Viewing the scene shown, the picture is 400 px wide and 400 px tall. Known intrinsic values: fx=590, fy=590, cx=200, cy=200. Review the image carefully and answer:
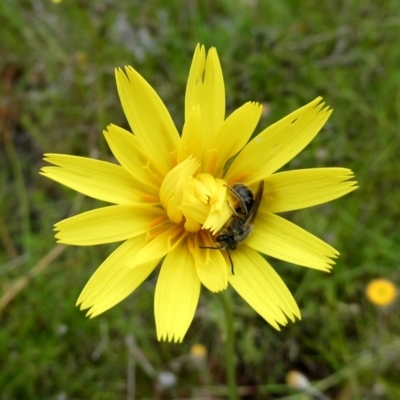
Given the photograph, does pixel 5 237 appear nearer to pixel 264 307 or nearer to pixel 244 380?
pixel 244 380

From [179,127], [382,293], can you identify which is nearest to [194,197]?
[382,293]

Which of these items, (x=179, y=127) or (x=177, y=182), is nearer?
(x=177, y=182)

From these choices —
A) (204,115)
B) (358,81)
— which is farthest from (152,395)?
(358,81)

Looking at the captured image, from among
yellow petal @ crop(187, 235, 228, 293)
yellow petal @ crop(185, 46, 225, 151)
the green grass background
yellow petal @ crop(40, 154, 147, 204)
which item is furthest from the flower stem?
the green grass background

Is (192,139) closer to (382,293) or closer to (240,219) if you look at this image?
(240,219)

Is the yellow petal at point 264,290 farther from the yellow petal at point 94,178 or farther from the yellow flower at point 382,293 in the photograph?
the yellow flower at point 382,293

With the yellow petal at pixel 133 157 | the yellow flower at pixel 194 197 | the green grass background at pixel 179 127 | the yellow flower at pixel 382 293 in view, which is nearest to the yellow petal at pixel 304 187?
the yellow flower at pixel 194 197
